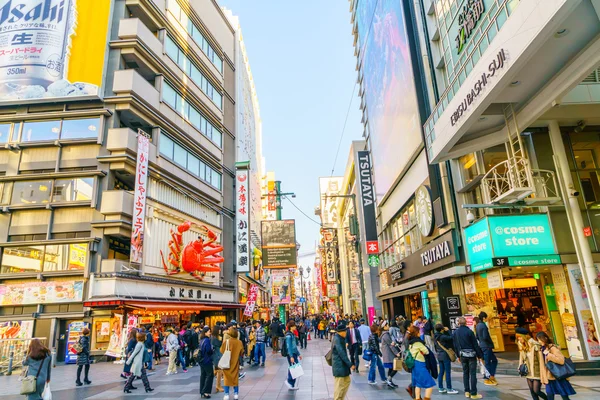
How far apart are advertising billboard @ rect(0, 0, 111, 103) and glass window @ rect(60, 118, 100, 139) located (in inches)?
58.3

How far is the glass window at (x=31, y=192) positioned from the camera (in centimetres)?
2161

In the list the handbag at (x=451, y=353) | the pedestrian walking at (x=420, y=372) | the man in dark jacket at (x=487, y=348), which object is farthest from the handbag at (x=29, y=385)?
the man in dark jacket at (x=487, y=348)

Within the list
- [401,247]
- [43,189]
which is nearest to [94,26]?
[43,189]

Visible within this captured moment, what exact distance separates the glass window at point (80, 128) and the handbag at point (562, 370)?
916 inches

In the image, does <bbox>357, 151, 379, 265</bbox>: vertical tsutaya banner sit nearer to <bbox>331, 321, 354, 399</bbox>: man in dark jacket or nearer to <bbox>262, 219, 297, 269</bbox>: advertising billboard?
<bbox>262, 219, 297, 269</bbox>: advertising billboard

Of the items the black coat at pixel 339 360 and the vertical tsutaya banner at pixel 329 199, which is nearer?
the black coat at pixel 339 360

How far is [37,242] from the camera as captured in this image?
67.2 ft

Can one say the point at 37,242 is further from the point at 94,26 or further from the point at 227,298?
the point at 227,298

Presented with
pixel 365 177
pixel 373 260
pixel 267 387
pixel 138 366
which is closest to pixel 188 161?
pixel 365 177

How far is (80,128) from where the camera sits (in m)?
22.1

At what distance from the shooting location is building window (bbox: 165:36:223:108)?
2791 cm

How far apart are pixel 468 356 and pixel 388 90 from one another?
19.7 metres

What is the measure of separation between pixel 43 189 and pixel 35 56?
7.99 metres

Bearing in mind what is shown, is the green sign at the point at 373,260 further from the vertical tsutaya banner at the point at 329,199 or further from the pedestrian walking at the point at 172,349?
the vertical tsutaya banner at the point at 329,199
